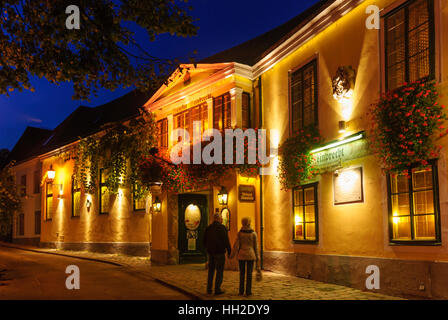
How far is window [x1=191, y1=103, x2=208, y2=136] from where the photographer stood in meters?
16.2

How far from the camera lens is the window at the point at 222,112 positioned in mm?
15102

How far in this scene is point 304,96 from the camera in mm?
12891

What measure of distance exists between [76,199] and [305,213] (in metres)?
17.6

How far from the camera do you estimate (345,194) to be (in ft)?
35.8

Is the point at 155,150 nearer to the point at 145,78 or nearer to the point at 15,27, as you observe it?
the point at 145,78

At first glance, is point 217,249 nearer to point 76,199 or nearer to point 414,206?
point 414,206

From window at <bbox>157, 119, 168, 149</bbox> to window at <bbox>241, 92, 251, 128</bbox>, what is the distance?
4171 mm

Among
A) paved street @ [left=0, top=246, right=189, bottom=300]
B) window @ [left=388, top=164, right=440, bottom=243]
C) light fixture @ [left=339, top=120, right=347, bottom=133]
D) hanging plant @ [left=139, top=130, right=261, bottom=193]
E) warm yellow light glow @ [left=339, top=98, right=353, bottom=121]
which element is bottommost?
paved street @ [left=0, top=246, right=189, bottom=300]

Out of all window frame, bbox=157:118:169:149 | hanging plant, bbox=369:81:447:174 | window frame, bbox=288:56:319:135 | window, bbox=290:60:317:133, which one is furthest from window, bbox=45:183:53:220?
hanging plant, bbox=369:81:447:174

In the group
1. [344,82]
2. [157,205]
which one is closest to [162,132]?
[157,205]

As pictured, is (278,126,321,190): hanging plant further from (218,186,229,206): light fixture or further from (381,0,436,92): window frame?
(381,0,436,92): window frame

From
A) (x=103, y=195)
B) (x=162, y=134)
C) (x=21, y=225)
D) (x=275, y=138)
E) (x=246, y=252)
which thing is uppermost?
(x=162, y=134)

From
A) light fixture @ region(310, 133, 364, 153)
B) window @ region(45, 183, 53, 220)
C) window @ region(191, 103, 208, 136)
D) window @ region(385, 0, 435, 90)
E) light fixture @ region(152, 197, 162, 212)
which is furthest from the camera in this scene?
window @ region(45, 183, 53, 220)
